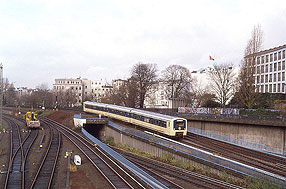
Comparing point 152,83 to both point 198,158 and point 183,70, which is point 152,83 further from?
point 198,158

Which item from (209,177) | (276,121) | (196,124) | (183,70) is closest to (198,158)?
(209,177)

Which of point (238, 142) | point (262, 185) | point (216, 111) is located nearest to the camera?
point (262, 185)

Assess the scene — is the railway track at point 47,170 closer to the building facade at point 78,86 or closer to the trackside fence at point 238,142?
the trackside fence at point 238,142

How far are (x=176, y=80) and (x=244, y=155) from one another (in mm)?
41828

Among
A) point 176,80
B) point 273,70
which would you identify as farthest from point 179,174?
point 176,80

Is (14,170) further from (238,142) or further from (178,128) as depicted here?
(238,142)

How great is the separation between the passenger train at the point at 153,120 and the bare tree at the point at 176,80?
67.8ft

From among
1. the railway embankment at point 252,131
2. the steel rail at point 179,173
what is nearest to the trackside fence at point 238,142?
the railway embankment at point 252,131

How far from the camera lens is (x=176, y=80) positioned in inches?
2486

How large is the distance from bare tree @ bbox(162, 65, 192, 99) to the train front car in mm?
32299

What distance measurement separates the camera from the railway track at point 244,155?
762 inches

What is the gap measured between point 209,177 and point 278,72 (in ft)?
121

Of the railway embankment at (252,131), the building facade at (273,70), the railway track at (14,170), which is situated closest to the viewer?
the railway track at (14,170)

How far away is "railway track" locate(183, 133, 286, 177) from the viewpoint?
19344 millimetres
